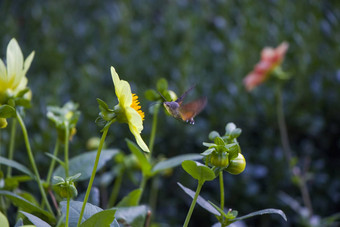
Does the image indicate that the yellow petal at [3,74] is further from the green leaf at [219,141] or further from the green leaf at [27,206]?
the green leaf at [219,141]

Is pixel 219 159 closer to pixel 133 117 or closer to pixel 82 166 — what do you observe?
pixel 133 117

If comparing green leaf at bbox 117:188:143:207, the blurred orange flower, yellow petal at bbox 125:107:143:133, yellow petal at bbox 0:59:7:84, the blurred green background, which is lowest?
the blurred green background

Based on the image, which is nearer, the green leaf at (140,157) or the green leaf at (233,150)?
the green leaf at (233,150)

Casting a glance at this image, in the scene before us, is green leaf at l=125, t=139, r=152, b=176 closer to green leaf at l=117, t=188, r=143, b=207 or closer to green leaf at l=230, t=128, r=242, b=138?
green leaf at l=117, t=188, r=143, b=207

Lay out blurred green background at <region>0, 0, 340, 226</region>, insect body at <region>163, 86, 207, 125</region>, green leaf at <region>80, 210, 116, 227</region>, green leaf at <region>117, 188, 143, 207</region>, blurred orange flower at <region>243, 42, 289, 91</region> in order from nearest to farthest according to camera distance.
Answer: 1. green leaf at <region>80, 210, 116, 227</region>
2. insect body at <region>163, 86, 207, 125</region>
3. green leaf at <region>117, 188, 143, 207</region>
4. blurred orange flower at <region>243, 42, 289, 91</region>
5. blurred green background at <region>0, 0, 340, 226</region>

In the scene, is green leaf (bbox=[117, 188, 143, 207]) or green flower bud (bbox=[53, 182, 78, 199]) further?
green leaf (bbox=[117, 188, 143, 207])

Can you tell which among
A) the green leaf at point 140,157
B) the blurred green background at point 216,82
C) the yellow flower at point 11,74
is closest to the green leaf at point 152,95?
the green leaf at point 140,157

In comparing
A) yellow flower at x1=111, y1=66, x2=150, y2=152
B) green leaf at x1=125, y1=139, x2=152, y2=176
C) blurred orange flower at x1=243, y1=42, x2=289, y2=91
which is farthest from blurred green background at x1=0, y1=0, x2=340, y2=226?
yellow flower at x1=111, y1=66, x2=150, y2=152
